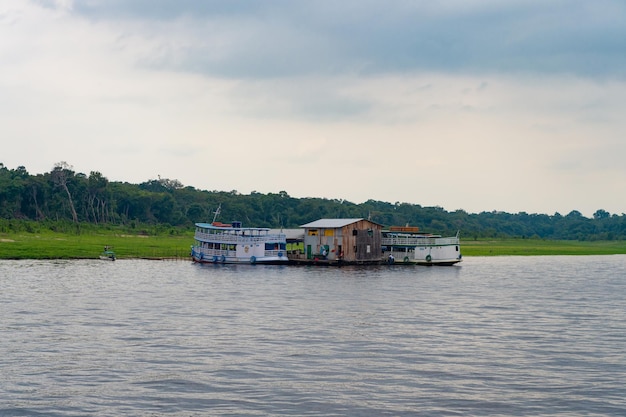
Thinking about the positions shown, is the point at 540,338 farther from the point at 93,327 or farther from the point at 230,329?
the point at 93,327

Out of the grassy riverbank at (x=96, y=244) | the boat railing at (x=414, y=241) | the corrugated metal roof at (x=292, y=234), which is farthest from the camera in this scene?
the boat railing at (x=414, y=241)

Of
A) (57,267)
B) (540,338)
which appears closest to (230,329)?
(540,338)

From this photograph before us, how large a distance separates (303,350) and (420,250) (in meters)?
75.7

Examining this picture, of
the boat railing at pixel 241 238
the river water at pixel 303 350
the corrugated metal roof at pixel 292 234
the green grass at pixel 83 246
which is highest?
the corrugated metal roof at pixel 292 234

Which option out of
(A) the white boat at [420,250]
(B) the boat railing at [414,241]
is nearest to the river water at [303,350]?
(A) the white boat at [420,250]

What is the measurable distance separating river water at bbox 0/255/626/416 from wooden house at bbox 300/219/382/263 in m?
33.6

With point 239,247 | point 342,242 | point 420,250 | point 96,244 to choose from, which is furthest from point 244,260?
point 96,244

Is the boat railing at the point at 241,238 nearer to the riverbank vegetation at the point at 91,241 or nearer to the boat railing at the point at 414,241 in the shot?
the riverbank vegetation at the point at 91,241

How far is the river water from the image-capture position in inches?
1031

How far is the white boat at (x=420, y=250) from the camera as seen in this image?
358 feet

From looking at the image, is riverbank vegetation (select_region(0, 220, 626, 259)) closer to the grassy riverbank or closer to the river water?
the grassy riverbank

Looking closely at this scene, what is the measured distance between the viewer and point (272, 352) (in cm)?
3488

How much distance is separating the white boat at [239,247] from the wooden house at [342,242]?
15.4 feet

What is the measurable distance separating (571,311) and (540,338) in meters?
14.8
